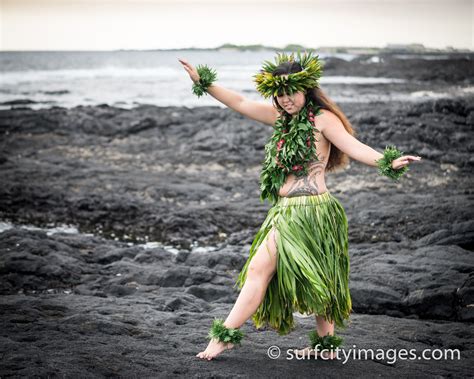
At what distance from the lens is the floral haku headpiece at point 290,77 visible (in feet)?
11.6

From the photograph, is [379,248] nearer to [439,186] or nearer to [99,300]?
[99,300]

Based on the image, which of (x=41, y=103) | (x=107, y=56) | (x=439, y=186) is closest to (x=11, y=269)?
(x=439, y=186)

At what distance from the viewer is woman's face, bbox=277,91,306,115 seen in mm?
3607

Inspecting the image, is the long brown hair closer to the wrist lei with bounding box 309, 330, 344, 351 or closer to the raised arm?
the raised arm

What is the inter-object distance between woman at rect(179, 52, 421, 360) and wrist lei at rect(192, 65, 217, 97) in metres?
0.44

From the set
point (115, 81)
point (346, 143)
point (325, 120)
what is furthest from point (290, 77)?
point (115, 81)

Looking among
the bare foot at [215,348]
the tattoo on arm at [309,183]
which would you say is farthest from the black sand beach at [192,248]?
the tattoo on arm at [309,183]

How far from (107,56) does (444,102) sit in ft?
207

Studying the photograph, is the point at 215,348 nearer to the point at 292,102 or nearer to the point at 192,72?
the point at 292,102

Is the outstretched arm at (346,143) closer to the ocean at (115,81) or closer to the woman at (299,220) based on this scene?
the woman at (299,220)

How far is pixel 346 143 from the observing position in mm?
3561

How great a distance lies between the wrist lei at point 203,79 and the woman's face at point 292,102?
583mm

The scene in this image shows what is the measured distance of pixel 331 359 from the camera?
373 cm
